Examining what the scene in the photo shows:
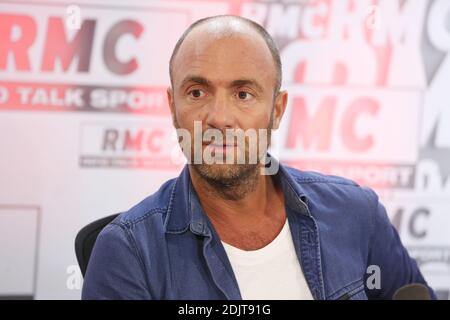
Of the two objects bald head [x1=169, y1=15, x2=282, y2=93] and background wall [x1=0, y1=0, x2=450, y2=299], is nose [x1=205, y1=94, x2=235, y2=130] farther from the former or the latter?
background wall [x1=0, y1=0, x2=450, y2=299]

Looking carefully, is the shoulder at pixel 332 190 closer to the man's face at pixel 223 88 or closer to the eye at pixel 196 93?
the man's face at pixel 223 88

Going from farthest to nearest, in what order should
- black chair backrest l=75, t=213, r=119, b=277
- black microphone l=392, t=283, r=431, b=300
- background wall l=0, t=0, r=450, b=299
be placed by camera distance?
background wall l=0, t=0, r=450, b=299 → black chair backrest l=75, t=213, r=119, b=277 → black microphone l=392, t=283, r=431, b=300

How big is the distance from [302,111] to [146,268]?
146 centimetres

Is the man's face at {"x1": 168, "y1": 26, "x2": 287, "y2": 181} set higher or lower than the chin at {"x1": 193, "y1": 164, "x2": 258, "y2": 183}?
higher

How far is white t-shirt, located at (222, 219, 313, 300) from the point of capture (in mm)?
1314

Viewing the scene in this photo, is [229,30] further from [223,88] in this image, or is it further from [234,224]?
[234,224]

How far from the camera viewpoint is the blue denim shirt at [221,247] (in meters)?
1.26

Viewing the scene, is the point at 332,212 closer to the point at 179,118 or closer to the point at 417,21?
the point at 179,118

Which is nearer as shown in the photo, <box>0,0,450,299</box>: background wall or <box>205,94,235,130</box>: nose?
<box>205,94,235,130</box>: nose

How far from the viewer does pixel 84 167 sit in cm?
246

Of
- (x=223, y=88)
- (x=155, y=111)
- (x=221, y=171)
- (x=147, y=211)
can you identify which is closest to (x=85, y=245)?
(x=147, y=211)

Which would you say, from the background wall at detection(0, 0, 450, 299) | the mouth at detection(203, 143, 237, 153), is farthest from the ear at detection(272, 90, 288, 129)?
the background wall at detection(0, 0, 450, 299)
